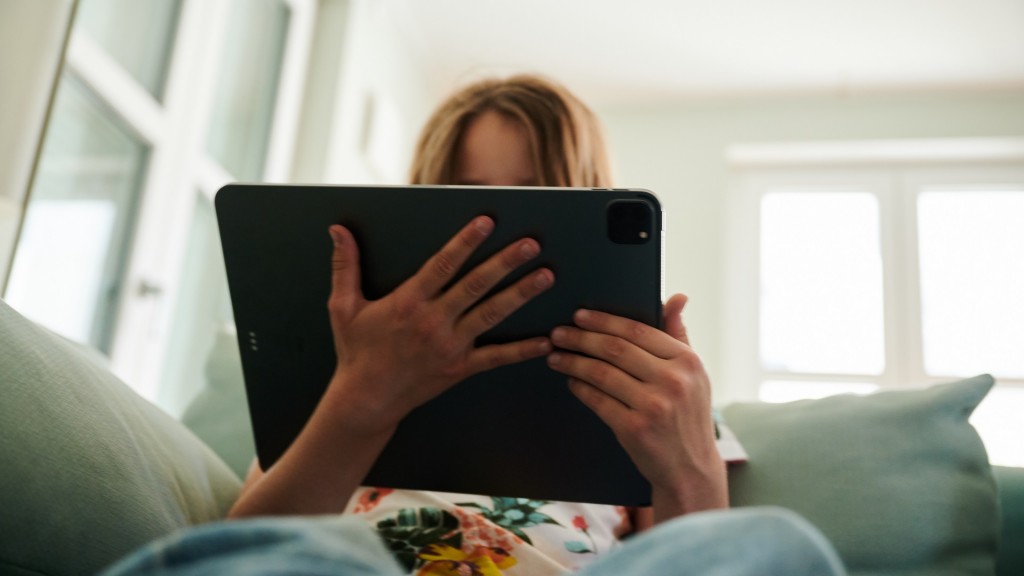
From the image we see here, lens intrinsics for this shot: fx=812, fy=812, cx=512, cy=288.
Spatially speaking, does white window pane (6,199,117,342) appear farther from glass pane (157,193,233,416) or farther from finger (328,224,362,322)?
finger (328,224,362,322)

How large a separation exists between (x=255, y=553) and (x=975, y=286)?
387cm

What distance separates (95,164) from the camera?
176cm

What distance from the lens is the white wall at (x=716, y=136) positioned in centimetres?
352

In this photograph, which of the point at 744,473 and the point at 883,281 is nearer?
the point at 744,473

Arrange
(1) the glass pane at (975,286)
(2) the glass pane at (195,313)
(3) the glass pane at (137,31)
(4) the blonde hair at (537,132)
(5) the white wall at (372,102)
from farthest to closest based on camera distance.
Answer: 1. (1) the glass pane at (975,286)
2. (5) the white wall at (372,102)
3. (2) the glass pane at (195,313)
4. (3) the glass pane at (137,31)
5. (4) the blonde hair at (537,132)

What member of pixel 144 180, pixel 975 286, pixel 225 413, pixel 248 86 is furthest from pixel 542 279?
pixel 975 286

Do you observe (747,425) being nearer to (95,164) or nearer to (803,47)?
(95,164)

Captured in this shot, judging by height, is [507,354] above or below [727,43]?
below

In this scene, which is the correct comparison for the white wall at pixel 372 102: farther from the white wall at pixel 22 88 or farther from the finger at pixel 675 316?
the finger at pixel 675 316

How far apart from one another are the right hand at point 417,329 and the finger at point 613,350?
0.02 metres

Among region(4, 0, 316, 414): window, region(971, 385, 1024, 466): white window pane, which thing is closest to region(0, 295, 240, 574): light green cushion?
region(4, 0, 316, 414): window

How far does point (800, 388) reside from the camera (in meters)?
3.56

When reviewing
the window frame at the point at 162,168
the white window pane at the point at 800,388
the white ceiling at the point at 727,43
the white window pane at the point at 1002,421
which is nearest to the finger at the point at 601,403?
the window frame at the point at 162,168

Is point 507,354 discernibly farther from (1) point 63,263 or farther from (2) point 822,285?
(2) point 822,285
